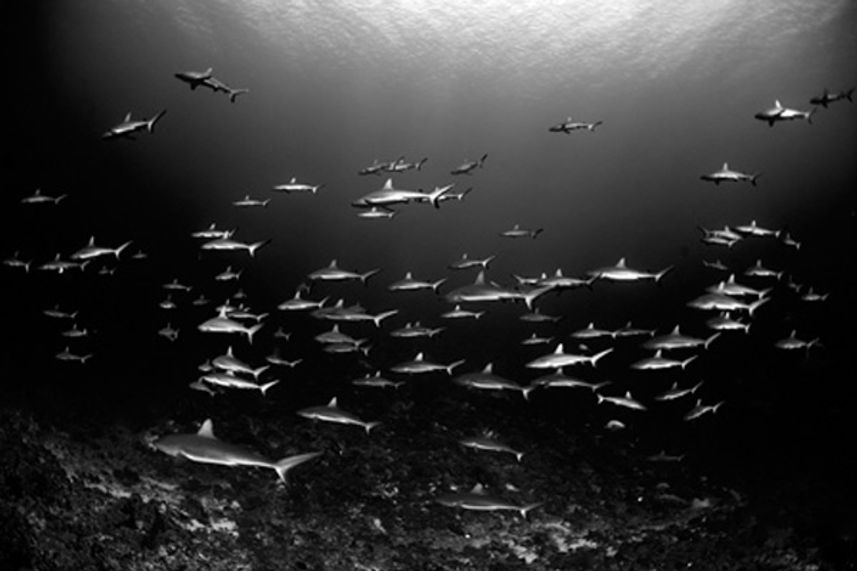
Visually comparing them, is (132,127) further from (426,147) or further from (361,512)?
(426,147)

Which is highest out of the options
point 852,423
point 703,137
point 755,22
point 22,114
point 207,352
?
point 703,137

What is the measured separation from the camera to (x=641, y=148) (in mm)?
79000

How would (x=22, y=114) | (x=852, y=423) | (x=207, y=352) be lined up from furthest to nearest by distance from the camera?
1. (x=22, y=114)
2. (x=207, y=352)
3. (x=852, y=423)

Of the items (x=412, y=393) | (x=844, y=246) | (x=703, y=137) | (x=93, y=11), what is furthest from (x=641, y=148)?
(x=412, y=393)

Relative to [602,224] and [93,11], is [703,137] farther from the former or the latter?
[602,224]

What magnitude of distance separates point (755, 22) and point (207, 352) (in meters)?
27.0

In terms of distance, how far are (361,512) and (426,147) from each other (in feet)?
269

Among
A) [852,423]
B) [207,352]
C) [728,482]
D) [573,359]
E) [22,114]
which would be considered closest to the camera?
[573,359]

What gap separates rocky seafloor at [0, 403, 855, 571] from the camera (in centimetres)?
810

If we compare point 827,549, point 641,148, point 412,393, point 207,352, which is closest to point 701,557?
point 827,549

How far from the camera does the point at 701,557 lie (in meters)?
8.97

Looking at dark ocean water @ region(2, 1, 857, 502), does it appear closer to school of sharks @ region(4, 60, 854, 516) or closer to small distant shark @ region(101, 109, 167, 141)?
school of sharks @ region(4, 60, 854, 516)

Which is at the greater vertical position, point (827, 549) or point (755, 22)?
point (755, 22)

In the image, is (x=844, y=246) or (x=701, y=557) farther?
(x=844, y=246)
